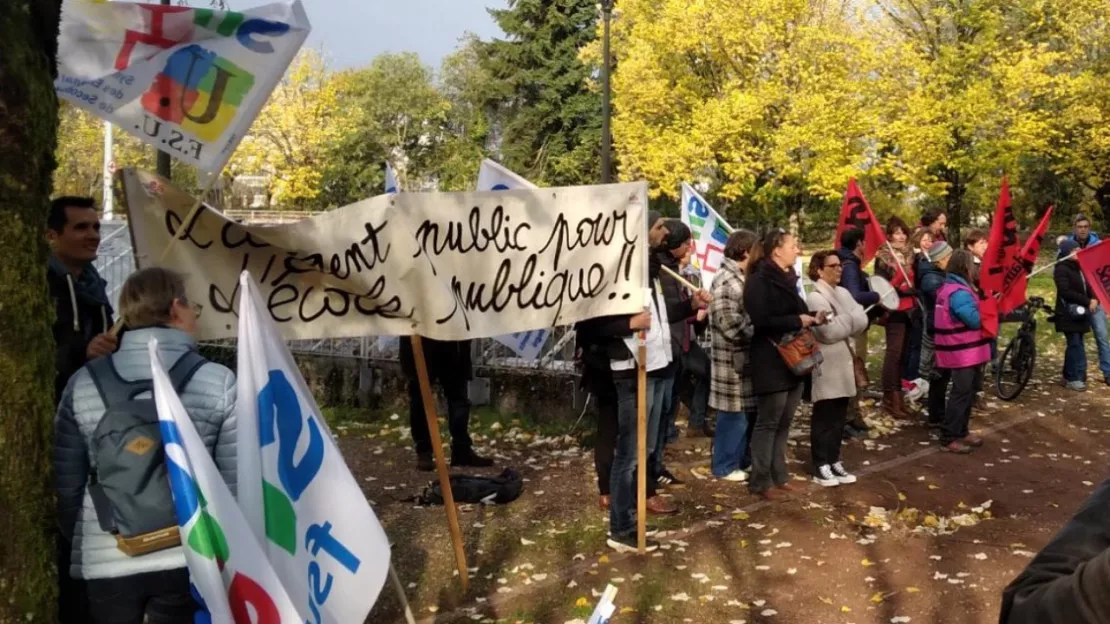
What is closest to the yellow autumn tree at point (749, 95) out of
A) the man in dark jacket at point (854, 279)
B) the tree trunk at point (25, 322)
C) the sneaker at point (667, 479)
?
the man in dark jacket at point (854, 279)

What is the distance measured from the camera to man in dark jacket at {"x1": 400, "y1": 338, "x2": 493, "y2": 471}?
781 centimetres

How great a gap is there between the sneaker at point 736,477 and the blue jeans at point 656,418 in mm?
579

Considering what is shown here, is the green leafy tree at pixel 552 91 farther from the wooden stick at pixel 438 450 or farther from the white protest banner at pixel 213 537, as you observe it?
the white protest banner at pixel 213 537

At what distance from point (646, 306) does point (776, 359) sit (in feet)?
5.00

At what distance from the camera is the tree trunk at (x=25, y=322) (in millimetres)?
3010

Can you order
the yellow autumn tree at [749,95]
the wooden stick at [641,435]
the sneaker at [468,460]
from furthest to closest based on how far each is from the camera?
the yellow autumn tree at [749,95], the sneaker at [468,460], the wooden stick at [641,435]

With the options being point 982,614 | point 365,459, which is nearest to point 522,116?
point 365,459

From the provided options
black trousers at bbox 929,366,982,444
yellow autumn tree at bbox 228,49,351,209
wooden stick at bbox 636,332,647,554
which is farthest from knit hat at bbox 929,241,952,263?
yellow autumn tree at bbox 228,49,351,209

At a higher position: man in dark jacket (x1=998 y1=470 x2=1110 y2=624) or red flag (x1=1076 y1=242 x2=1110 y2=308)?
red flag (x1=1076 y1=242 x2=1110 y2=308)

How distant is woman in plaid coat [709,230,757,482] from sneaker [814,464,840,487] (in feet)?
1.80

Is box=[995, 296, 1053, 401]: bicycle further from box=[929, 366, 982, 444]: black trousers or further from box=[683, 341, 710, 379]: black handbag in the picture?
box=[683, 341, 710, 379]: black handbag

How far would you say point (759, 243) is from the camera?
685 cm

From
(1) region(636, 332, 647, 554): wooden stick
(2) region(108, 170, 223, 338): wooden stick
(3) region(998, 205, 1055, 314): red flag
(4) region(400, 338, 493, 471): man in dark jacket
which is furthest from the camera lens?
(3) region(998, 205, 1055, 314): red flag

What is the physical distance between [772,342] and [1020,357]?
5586 mm
